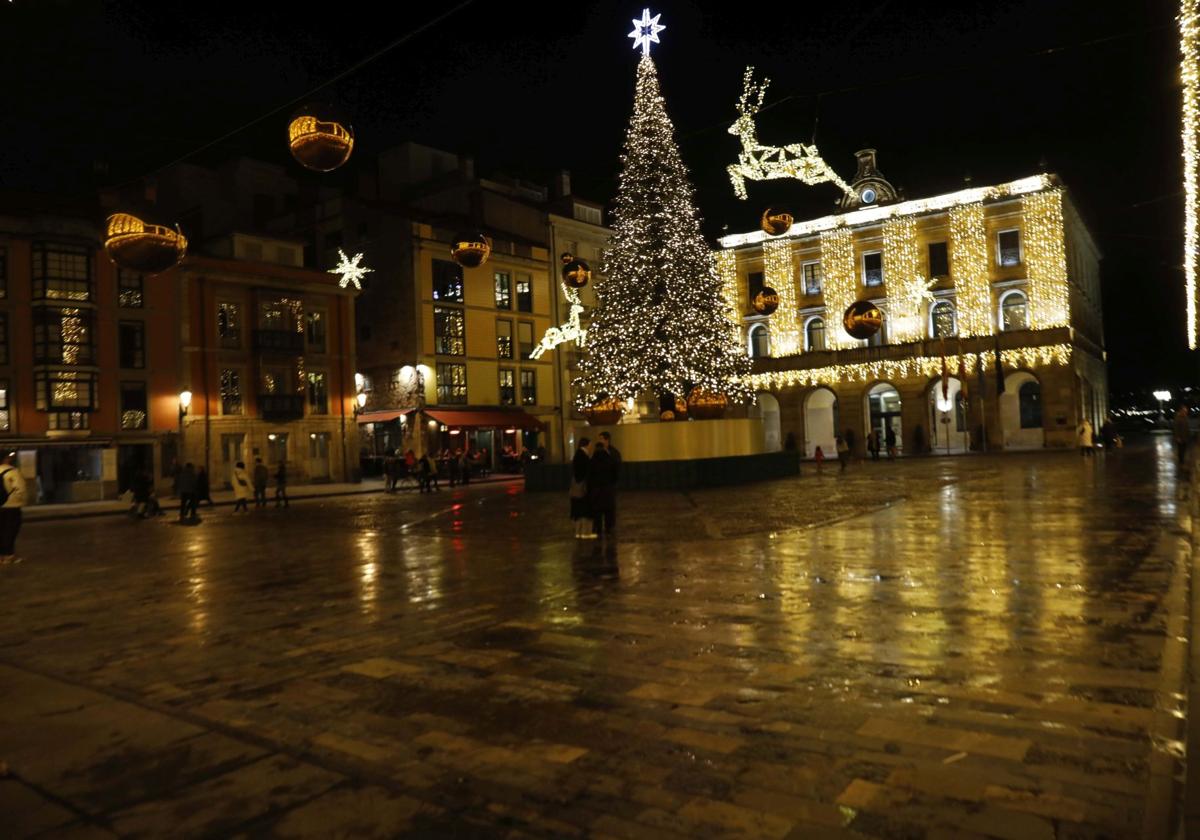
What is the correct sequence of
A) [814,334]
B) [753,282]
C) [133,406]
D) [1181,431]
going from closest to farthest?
[1181,431] < [133,406] < [814,334] < [753,282]

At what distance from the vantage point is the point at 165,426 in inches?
1400

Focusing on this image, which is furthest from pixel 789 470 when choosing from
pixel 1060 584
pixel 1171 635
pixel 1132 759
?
pixel 1132 759

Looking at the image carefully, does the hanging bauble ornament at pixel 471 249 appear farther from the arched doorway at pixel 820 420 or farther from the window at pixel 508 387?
the arched doorway at pixel 820 420

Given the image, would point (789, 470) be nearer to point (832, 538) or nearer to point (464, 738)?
point (832, 538)

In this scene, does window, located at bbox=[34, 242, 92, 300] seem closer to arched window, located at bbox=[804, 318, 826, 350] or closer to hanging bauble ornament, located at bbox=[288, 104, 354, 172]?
hanging bauble ornament, located at bbox=[288, 104, 354, 172]

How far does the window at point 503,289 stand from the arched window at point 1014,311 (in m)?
26.0

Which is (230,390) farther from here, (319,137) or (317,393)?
(319,137)

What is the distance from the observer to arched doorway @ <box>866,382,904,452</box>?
48.2 metres

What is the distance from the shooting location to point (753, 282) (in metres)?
52.7

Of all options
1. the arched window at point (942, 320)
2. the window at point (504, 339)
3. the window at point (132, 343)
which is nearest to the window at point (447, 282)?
the window at point (504, 339)

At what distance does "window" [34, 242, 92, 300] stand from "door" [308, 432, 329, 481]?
1091 cm

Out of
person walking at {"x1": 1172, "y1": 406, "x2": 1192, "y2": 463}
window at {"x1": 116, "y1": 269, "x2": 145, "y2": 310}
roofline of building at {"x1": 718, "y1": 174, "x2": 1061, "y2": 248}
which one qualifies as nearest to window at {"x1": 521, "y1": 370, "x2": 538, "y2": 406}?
roofline of building at {"x1": 718, "y1": 174, "x2": 1061, "y2": 248}

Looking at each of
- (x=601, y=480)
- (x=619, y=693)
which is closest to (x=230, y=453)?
(x=601, y=480)

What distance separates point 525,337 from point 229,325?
659 inches
